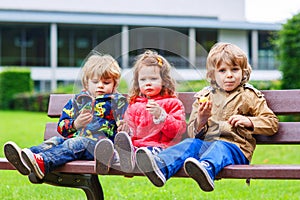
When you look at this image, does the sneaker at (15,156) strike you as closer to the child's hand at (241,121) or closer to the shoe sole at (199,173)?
the shoe sole at (199,173)

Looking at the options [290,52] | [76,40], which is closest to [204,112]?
[290,52]

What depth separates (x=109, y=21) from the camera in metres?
25.6

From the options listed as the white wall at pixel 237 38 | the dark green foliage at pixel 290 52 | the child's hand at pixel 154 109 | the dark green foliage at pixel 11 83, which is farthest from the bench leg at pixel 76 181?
the white wall at pixel 237 38

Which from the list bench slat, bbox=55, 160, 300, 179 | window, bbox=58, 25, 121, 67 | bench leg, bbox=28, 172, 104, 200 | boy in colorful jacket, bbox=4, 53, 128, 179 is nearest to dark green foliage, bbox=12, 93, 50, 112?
window, bbox=58, 25, 121, 67

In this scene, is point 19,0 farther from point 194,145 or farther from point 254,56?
point 194,145

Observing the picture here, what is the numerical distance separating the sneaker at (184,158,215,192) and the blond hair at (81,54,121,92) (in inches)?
34.9

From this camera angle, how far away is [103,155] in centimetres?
310

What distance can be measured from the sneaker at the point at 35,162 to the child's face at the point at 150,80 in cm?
66

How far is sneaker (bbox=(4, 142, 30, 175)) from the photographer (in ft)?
10.2

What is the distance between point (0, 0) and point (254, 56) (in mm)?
11665

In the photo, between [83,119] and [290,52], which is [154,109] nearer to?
[83,119]

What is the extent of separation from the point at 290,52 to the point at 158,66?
780cm

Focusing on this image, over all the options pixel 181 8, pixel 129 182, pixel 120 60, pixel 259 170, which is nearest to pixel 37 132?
pixel 129 182

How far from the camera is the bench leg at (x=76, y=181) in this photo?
Result: 3367 mm
